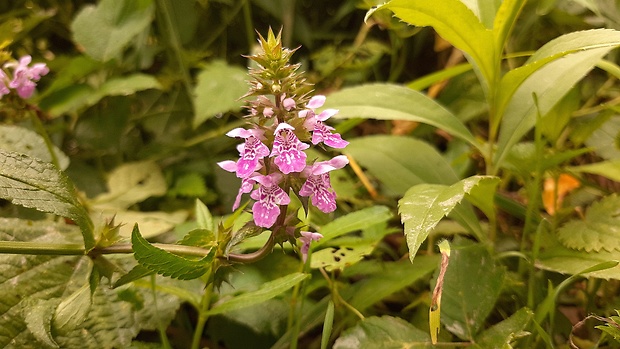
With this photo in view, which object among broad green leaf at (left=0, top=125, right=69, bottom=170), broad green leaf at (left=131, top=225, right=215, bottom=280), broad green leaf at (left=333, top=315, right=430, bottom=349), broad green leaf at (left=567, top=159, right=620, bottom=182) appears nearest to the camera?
broad green leaf at (left=131, top=225, right=215, bottom=280)

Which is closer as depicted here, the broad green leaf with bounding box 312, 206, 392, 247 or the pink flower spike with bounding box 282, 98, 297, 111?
the pink flower spike with bounding box 282, 98, 297, 111

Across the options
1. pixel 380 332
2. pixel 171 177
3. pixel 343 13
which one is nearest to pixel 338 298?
pixel 380 332

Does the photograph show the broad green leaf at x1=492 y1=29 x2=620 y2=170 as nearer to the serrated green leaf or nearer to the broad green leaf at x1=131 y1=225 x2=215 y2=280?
the broad green leaf at x1=131 y1=225 x2=215 y2=280

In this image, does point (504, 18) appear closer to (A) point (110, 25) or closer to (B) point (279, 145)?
(B) point (279, 145)

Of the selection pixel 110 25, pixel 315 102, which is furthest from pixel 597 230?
pixel 110 25

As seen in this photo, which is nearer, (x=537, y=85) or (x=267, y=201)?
(x=267, y=201)

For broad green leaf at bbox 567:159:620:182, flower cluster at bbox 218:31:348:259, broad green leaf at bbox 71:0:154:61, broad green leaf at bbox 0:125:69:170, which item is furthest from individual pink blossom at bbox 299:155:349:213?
broad green leaf at bbox 71:0:154:61
